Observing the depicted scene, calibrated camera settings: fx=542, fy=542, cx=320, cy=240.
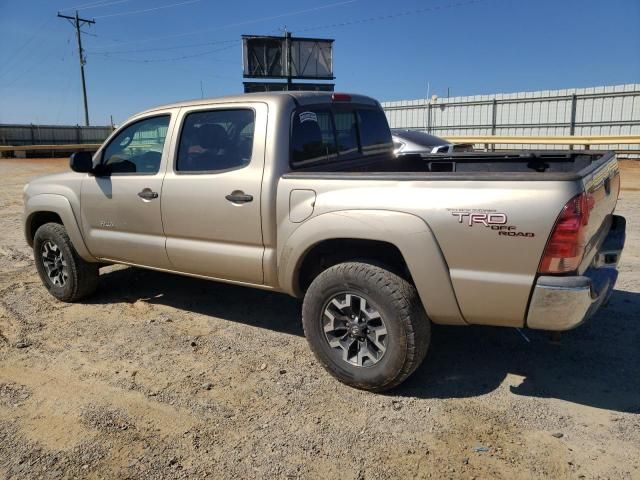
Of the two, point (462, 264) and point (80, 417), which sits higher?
point (462, 264)

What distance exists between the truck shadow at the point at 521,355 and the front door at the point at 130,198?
0.84 metres

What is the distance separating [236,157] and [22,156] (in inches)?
1262

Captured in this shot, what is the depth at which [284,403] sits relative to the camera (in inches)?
134

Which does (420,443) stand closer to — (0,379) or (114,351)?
(114,351)

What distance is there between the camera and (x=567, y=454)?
9.24 ft

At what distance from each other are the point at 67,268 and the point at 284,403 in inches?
119

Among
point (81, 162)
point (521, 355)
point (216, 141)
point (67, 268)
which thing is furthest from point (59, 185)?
point (521, 355)

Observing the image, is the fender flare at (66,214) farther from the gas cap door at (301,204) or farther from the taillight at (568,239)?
the taillight at (568,239)

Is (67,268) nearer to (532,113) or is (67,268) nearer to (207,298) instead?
(207,298)

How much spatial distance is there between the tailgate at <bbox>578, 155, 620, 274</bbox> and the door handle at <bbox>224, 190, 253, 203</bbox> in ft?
6.97

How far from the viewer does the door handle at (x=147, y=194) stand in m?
4.39

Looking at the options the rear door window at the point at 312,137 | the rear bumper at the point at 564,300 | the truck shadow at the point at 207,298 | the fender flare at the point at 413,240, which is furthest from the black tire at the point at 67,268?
the rear bumper at the point at 564,300

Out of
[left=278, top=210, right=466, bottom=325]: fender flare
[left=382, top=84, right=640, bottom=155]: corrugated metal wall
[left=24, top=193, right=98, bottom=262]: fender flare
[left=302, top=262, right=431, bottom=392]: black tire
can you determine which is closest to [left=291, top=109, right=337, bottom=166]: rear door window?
[left=278, top=210, right=466, bottom=325]: fender flare

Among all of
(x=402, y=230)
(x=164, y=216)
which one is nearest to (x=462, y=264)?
(x=402, y=230)
